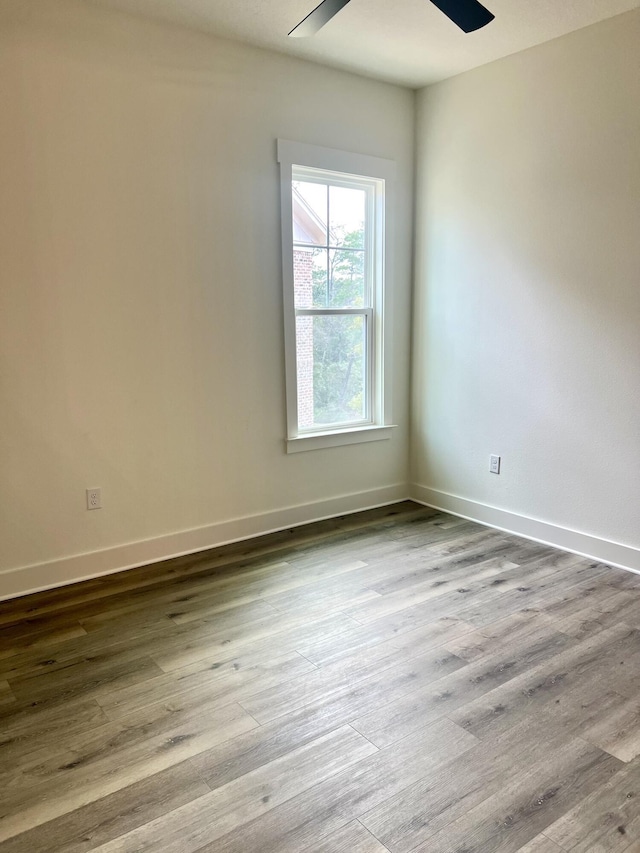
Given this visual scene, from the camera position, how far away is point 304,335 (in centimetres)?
364

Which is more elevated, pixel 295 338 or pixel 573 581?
pixel 295 338

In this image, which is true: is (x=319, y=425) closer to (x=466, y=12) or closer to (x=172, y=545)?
(x=172, y=545)

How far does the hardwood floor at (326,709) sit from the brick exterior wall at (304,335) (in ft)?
3.36

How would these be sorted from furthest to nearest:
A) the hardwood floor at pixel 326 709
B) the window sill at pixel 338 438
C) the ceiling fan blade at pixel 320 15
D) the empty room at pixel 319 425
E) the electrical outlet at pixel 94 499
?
the window sill at pixel 338 438, the electrical outlet at pixel 94 499, the ceiling fan blade at pixel 320 15, the empty room at pixel 319 425, the hardwood floor at pixel 326 709

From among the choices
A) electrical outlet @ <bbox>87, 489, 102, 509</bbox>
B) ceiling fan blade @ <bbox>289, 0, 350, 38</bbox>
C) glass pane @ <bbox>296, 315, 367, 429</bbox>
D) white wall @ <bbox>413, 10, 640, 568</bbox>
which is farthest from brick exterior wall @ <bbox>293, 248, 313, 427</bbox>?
ceiling fan blade @ <bbox>289, 0, 350, 38</bbox>

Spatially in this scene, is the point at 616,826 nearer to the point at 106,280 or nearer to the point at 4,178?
the point at 106,280

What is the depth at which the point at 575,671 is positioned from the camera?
2.18 metres

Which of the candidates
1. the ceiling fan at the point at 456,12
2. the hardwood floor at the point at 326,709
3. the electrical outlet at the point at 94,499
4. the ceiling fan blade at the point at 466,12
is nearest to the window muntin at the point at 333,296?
the hardwood floor at the point at 326,709

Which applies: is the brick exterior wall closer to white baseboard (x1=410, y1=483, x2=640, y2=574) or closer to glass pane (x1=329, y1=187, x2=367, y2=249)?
glass pane (x1=329, y1=187, x2=367, y2=249)

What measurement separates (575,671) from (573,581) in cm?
80

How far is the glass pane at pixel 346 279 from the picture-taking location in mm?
3732

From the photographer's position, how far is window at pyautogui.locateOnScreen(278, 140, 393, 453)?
350 centimetres

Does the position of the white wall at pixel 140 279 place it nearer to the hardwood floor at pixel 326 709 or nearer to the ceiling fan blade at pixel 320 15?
the hardwood floor at pixel 326 709

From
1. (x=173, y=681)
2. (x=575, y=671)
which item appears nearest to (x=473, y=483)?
(x=575, y=671)
